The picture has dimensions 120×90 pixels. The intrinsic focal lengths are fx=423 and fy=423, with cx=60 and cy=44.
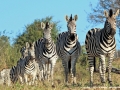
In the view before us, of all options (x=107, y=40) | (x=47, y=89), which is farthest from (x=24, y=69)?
(x=47, y=89)

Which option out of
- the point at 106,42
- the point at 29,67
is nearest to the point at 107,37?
the point at 106,42

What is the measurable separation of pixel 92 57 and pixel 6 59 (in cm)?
1582

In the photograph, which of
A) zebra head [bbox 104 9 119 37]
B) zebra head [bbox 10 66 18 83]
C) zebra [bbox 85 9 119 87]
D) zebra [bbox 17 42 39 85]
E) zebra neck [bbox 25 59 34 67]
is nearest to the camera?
zebra head [bbox 104 9 119 37]

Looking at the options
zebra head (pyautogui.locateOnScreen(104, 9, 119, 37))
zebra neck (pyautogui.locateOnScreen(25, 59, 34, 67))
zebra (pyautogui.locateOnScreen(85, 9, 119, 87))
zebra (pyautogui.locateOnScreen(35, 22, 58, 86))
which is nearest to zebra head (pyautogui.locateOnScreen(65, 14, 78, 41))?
zebra (pyautogui.locateOnScreen(85, 9, 119, 87))

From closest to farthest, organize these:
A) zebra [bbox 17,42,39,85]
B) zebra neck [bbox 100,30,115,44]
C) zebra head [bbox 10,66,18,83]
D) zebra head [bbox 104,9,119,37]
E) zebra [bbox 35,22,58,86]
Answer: zebra head [bbox 104,9,119,37] < zebra neck [bbox 100,30,115,44] < zebra [bbox 35,22,58,86] < zebra [bbox 17,42,39,85] < zebra head [bbox 10,66,18,83]

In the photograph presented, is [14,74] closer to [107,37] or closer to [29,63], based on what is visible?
[29,63]

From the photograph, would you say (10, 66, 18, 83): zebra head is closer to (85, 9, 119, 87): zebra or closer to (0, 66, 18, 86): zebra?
(0, 66, 18, 86): zebra

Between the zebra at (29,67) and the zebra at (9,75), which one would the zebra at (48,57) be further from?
the zebra at (9,75)

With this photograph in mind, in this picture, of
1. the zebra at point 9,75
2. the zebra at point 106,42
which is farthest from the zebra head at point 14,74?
the zebra at point 106,42

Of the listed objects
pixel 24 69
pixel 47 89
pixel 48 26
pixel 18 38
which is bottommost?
pixel 47 89

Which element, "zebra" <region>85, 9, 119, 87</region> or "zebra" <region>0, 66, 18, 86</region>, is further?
"zebra" <region>0, 66, 18, 86</region>

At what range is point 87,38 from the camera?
15.2 metres

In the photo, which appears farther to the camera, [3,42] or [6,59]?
[3,42]

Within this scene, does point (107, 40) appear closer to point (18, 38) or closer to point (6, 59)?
point (6, 59)
